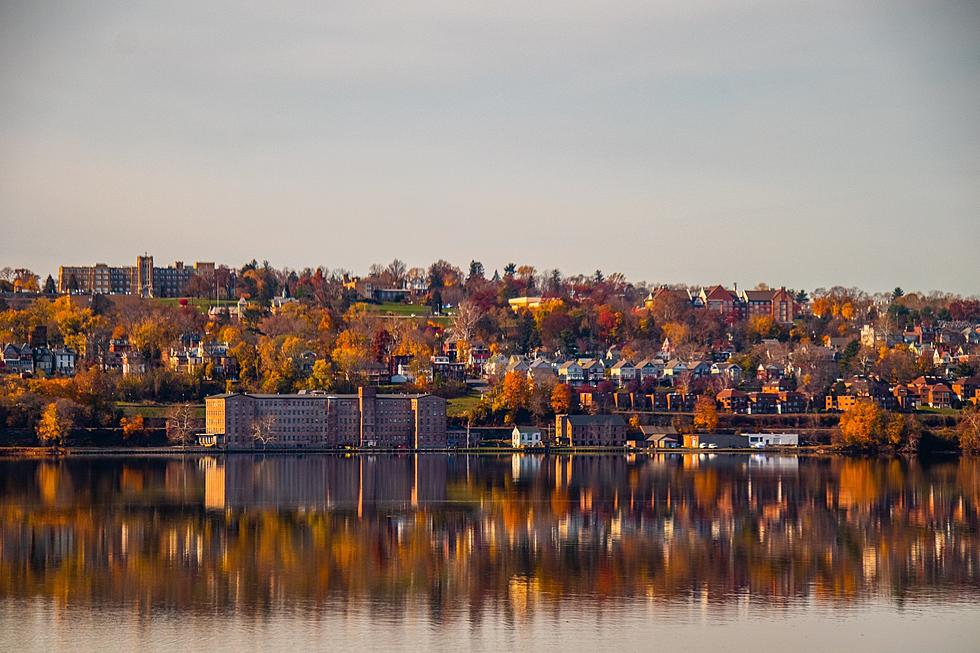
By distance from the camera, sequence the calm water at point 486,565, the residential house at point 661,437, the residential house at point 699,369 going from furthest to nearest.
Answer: the residential house at point 699,369 < the residential house at point 661,437 < the calm water at point 486,565

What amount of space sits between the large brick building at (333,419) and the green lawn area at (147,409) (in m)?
1.34

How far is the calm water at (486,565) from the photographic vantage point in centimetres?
2269

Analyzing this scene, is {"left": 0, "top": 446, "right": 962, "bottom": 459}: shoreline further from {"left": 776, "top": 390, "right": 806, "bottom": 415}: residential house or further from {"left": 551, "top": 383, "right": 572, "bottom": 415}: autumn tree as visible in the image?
{"left": 776, "top": 390, "right": 806, "bottom": 415}: residential house

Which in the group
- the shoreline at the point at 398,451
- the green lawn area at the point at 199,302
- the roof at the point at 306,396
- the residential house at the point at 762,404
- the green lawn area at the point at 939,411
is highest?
the green lawn area at the point at 199,302

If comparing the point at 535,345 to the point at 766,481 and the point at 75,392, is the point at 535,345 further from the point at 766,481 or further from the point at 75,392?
the point at 766,481

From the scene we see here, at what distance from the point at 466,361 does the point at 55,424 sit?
114 ft

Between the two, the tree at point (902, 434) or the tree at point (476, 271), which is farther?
the tree at point (476, 271)

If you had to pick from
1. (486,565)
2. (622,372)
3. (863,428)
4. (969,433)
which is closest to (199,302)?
(622,372)

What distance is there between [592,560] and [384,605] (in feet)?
18.6

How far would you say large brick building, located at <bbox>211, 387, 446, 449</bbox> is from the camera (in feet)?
223

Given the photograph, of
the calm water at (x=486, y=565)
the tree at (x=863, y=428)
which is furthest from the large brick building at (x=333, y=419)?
the calm water at (x=486, y=565)

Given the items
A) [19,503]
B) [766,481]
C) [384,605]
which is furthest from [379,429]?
[384,605]

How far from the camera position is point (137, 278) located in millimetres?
118625

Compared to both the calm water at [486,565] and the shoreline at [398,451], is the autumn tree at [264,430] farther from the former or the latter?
the calm water at [486,565]
